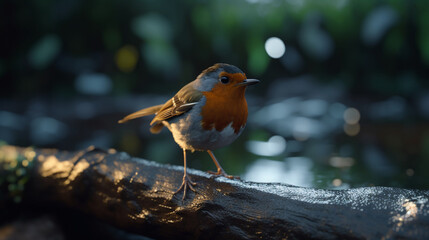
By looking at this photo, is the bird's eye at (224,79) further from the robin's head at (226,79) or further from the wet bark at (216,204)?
the wet bark at (216,204)

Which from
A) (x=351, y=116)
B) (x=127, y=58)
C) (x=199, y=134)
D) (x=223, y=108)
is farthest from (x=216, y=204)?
(x=127, y=58)

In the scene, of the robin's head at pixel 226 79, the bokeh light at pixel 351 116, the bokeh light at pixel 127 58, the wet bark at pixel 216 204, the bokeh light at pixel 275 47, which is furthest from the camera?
the bokeh light at pixel 127 58

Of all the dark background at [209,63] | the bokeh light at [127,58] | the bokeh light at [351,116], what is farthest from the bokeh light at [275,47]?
the bokeh light at [127,58]

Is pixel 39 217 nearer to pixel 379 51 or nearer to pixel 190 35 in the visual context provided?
pixel 190 35

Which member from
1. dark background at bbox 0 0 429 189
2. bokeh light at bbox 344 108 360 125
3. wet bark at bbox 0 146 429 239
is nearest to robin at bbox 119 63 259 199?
wet bark at bbox 0 146 429 239

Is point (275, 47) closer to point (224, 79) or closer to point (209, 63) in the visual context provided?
point (209, 63)

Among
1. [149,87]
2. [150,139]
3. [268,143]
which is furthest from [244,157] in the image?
[149,87]
